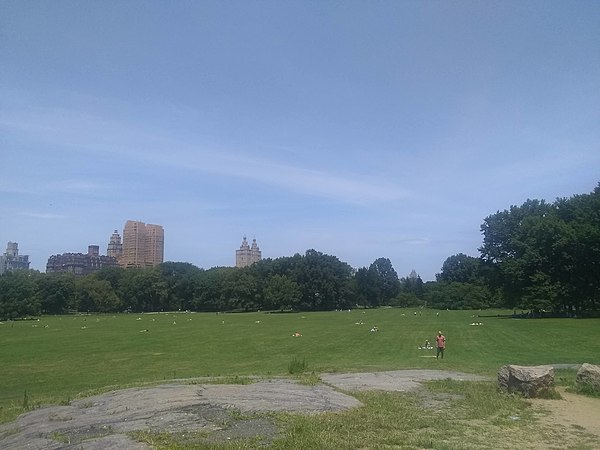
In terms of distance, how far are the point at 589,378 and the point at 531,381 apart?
260cm

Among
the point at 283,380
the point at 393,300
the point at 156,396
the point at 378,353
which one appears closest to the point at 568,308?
the point at 378,353

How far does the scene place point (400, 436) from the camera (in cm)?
1143

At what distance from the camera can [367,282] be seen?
624 ft

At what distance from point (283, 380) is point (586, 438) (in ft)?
36.5

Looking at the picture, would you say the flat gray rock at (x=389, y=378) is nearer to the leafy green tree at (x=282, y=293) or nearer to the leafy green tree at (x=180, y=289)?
the leafy green tree at (x=282, y=293)

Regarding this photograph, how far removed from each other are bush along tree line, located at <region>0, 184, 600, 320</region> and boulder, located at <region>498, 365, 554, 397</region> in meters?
67.0

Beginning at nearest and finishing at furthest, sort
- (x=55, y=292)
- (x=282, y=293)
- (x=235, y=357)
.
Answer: (x=235, y=357), (x=55, y=292), (x=282, y=293)

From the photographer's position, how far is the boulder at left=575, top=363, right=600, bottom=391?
17.6m

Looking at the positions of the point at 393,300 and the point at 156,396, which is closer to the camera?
the point at 156,396

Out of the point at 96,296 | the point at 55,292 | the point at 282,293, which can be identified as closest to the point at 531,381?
the point at 282,293

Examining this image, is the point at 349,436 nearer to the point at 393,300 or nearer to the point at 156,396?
the point at 156,396

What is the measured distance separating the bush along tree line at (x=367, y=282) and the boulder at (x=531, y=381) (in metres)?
67.0

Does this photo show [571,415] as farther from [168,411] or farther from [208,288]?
[208,288]

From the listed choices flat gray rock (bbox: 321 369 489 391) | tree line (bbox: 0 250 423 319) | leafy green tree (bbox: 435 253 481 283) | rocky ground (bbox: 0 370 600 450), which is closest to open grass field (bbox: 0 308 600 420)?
flat gray rock (bbox: 321 369 489 391)
